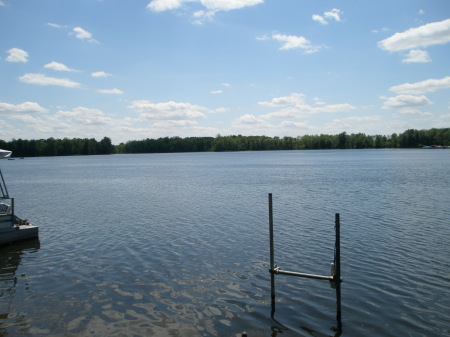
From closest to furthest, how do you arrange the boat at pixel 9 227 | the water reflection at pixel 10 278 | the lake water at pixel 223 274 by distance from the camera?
the lake water at pixel 223 274 → the water reflection at pixel 10 278 → the boat at pixel 9 227

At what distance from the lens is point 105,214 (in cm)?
2892

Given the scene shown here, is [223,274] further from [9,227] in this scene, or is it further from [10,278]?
[9,227]

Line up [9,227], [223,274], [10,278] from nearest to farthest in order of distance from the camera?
[223,274] < [10,278] < [9,227]

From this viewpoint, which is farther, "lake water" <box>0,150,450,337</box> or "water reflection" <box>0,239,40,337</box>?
"water reflection" <box>0,239,40,337</box>

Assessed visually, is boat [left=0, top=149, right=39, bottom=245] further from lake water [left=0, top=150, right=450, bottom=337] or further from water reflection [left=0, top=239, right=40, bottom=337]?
lake water [left=0, top=150, right=450, bottom=337]

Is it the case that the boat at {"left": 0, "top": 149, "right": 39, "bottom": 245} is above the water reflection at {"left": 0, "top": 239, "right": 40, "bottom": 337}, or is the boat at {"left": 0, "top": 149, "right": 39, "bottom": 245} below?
above

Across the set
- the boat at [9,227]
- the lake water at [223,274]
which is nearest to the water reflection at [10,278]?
the lake water at [223,274]

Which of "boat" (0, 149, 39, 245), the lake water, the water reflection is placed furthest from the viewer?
"boat" (0, 149, 39, 245)

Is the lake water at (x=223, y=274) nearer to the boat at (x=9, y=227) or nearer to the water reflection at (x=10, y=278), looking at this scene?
the water reflection at (x=10, y=278)

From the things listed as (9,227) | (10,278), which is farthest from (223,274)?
(9,227)

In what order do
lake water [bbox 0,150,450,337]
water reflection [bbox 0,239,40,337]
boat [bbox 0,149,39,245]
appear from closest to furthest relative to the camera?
lake water [bbox 0,150,450,337], water reflection [bbox 0,239,40,337], boat [bbox 0,149,39,245]

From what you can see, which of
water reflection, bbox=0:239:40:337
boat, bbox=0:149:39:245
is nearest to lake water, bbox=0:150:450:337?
water reflection, bbox=0:239:40:337

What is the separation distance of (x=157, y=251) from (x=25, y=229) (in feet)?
25.9

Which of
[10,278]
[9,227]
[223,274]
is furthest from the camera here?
[9,227]
